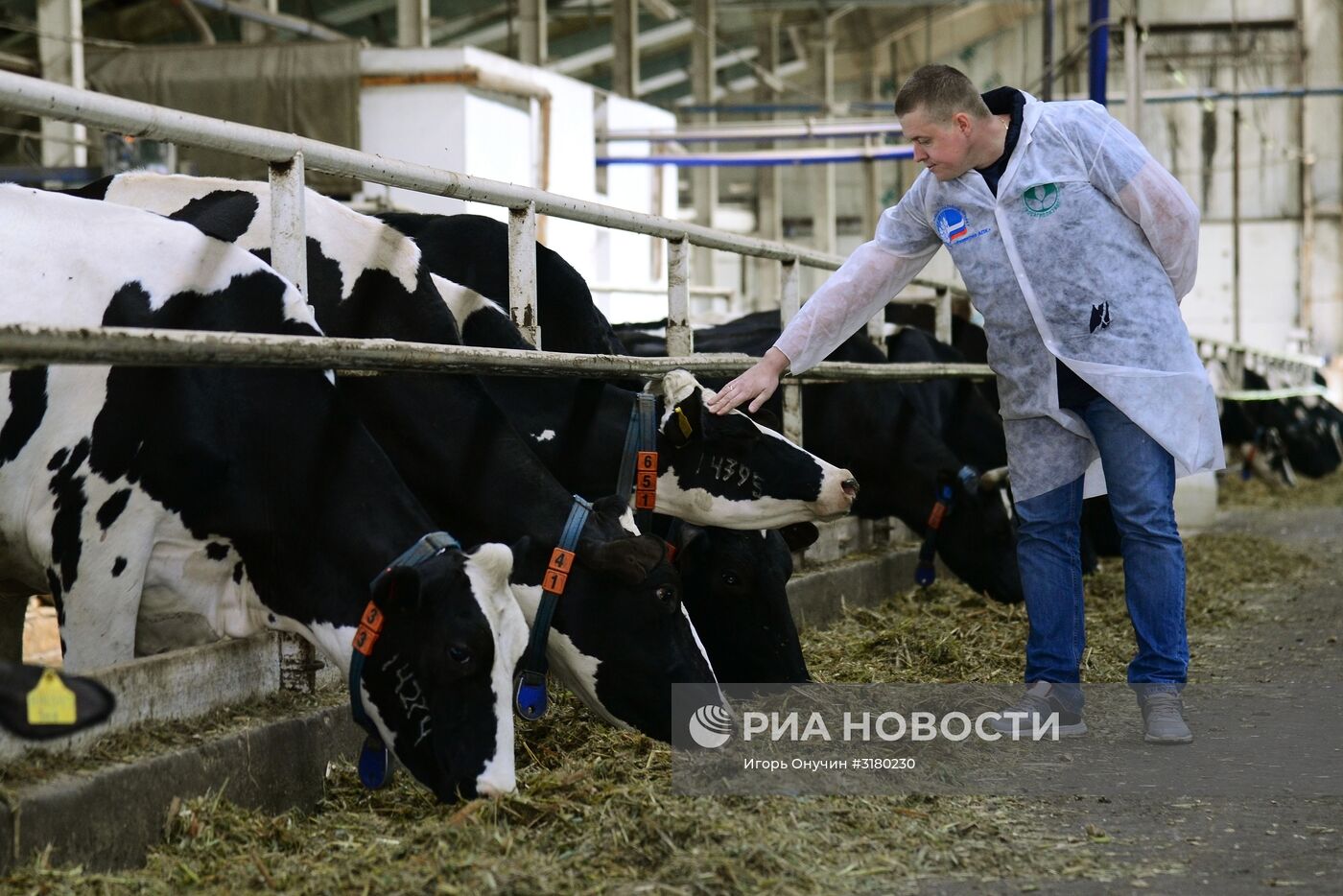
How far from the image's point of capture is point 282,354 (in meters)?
3.17

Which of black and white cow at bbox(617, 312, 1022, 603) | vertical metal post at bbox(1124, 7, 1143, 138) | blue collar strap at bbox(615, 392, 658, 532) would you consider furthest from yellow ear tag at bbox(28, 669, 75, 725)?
vertical metal post at bbox(1124, 7, 1143, 138)

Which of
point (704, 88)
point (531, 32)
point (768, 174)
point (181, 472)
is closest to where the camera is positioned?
point (181, 472)

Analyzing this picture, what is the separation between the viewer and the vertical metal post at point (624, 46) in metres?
18.9

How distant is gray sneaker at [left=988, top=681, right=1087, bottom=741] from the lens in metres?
4.27

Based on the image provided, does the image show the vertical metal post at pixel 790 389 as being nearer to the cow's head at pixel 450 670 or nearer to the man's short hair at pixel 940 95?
the man's short hair at pixel 940 95

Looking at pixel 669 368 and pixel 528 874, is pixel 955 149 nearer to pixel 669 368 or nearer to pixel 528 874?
pixel 669 368

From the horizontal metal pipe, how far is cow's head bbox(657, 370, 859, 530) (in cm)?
28

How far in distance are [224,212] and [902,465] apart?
336 cm

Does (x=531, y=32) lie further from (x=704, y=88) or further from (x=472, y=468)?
(x=472, y=468)

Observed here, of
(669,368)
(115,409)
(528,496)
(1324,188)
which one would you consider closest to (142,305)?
(115,409)

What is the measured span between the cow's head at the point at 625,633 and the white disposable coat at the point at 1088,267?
1.33 m

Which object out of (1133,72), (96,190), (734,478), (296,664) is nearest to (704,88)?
(1133,72)

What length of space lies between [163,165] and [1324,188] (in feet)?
80.2

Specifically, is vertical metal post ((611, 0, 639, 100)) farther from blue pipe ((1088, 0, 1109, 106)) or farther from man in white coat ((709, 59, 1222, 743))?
man in white coat ((709, 59, 1222, 743))
